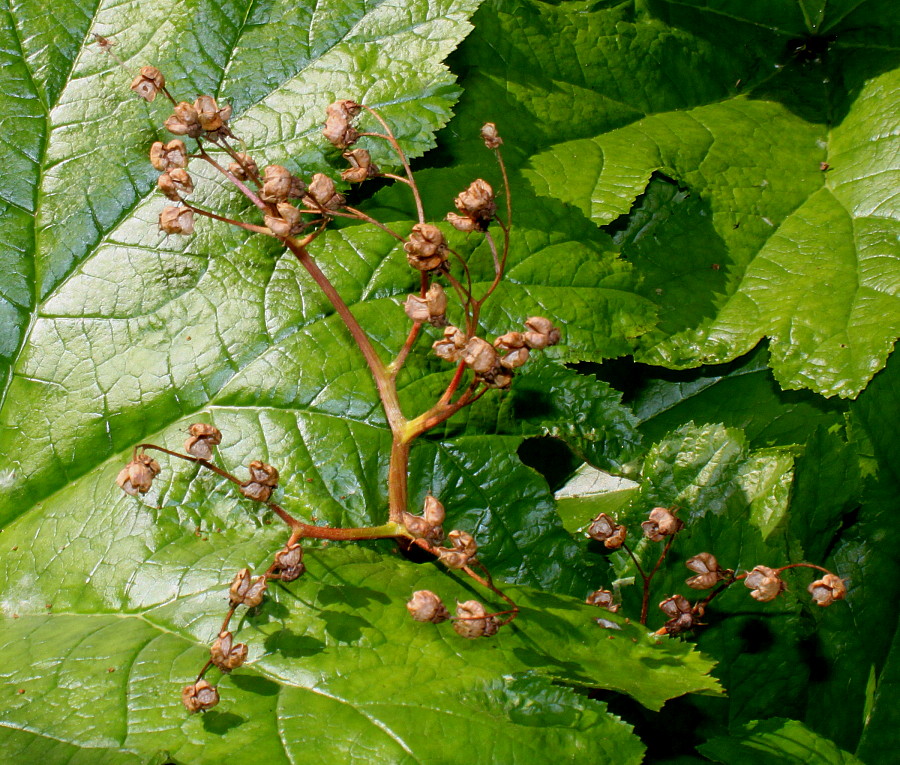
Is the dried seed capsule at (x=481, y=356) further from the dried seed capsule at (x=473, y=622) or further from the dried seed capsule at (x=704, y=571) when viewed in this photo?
the dried seed capsule at (x=704, y=571)

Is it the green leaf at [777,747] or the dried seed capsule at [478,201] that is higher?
the dried seed capsule at [478,201]

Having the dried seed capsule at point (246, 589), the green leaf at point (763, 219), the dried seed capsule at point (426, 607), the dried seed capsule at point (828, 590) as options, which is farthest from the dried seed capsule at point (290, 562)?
the green leaf at point (763, 219)

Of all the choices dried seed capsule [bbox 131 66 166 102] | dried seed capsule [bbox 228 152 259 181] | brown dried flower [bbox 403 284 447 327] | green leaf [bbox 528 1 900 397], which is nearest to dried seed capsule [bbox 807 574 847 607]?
green leaf [bbox 528 1 900 397]

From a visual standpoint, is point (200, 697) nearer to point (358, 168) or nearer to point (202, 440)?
point (202, 440)

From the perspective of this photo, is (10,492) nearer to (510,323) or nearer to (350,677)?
(350,677)

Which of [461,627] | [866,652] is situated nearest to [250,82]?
[461,627]

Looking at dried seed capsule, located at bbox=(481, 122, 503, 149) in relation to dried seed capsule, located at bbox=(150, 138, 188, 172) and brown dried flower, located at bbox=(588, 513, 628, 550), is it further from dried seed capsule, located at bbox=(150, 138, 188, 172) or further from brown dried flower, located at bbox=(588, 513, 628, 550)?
brown dried flower, located at bbox=(588, 513, 628, 550)

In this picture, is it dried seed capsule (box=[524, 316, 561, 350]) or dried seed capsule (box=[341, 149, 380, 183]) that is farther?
dried seed capsule (box=[341, 149, 380, 183])
